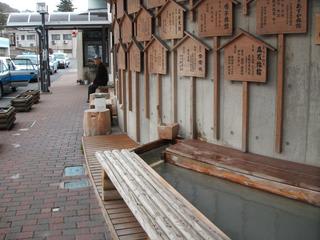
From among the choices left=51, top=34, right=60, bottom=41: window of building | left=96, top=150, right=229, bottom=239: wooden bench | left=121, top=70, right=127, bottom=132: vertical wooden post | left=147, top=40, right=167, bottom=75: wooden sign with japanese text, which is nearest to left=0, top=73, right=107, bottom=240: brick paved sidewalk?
left=96, top=150, right=229, bottom=239: wooden bench

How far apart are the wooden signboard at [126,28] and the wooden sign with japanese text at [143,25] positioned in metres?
0.42

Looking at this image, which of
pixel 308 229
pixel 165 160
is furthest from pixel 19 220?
pixel 308 229

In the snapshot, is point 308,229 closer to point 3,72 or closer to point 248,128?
point 248,128

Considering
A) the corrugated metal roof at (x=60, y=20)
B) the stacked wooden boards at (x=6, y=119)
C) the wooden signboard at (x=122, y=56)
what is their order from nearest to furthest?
the wooden signboard at (x=122, y=56) → the stacked wooden boards at (x=6, y=119) → the corrugated metal roof at (x=60, y=20)

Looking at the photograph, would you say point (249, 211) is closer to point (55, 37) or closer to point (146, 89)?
point (146, 89)

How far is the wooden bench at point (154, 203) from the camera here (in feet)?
11.1

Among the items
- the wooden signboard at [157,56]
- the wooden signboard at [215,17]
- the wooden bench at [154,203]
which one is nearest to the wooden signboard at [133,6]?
the wooden signboard at [157,56]

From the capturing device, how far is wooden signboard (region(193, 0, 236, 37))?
201 inches

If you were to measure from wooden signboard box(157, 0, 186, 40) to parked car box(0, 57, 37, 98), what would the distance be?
610 inches

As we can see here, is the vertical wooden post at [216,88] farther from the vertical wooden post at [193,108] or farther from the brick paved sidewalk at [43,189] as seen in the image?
the brick paved sidewalk at [43,189]

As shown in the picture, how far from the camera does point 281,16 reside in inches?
172

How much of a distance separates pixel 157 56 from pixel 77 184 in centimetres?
216

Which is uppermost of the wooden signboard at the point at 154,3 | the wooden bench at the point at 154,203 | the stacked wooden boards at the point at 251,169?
the wooden signboard at the point at 154,3

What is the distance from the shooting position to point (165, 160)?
5.89 meters
